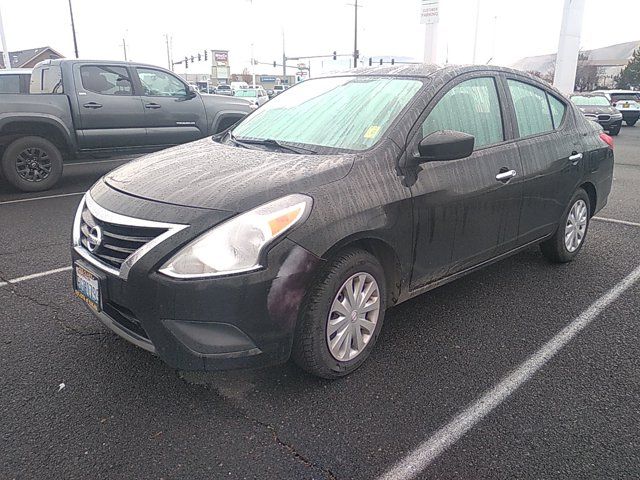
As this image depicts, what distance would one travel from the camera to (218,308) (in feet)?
7.88

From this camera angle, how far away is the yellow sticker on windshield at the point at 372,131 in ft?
10.2

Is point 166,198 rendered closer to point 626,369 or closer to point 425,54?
point 626,369

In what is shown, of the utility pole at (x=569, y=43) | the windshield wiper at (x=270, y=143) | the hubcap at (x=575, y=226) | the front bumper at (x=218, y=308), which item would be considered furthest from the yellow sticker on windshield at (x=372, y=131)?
the utility pole at (x=569, y=43)

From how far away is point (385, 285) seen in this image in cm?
306

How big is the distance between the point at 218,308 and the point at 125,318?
55cm

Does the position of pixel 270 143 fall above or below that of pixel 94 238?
above

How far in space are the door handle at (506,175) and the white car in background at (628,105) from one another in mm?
23578

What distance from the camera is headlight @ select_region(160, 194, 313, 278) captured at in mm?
2398

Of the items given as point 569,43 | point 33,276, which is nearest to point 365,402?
point 33,276

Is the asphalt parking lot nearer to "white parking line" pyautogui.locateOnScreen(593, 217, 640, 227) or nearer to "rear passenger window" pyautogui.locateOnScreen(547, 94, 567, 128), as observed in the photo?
"rear passenger window" pyautogui.locateOnScreen(547, 94, 567, 128)

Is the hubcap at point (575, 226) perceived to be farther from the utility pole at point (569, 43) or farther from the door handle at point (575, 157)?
the utility pole at point (569, 43)

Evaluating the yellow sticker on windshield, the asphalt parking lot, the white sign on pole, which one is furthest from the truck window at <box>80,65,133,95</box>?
the white sign on pole

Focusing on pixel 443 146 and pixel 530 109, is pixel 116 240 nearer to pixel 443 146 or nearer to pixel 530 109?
pixel 443 146

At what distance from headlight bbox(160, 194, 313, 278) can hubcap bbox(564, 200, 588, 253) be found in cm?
316
